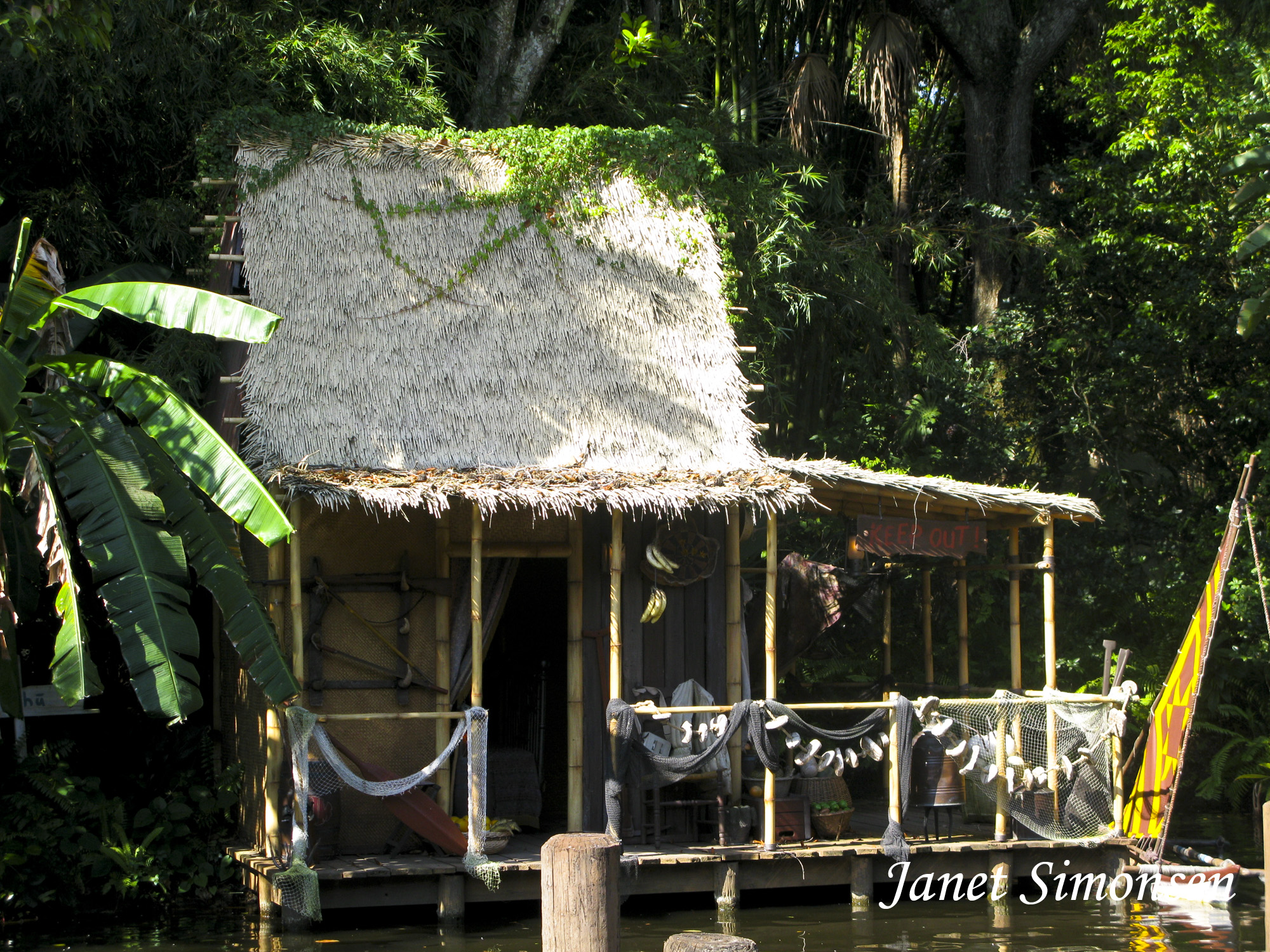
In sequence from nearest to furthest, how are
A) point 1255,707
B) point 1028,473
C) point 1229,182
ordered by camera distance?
point 1229,182
point 1255,707
point 1028,473

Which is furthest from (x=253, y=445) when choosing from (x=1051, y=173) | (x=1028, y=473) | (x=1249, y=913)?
(x=1051, y=173)

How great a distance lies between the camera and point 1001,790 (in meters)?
10.3

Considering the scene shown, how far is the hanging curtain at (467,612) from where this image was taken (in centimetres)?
1010

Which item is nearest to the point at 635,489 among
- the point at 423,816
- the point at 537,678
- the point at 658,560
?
the point at 658,560

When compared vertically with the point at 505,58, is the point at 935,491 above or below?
below

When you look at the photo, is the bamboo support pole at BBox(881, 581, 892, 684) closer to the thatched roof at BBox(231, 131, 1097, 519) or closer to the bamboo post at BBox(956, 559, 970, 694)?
the bamboo post at BBox(956, 559, 970, 694)

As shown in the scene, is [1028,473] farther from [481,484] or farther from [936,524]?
[481,484]

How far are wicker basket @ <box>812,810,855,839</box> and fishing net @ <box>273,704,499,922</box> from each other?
2.66m

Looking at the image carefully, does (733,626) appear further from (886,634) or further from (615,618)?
(886,634)

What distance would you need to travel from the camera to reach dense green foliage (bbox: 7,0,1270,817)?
509 inches

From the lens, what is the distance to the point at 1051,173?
56.2ft

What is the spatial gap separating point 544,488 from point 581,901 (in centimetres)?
467

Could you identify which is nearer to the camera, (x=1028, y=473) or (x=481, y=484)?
(x=481, y=484)

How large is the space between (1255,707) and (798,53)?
424 inches
